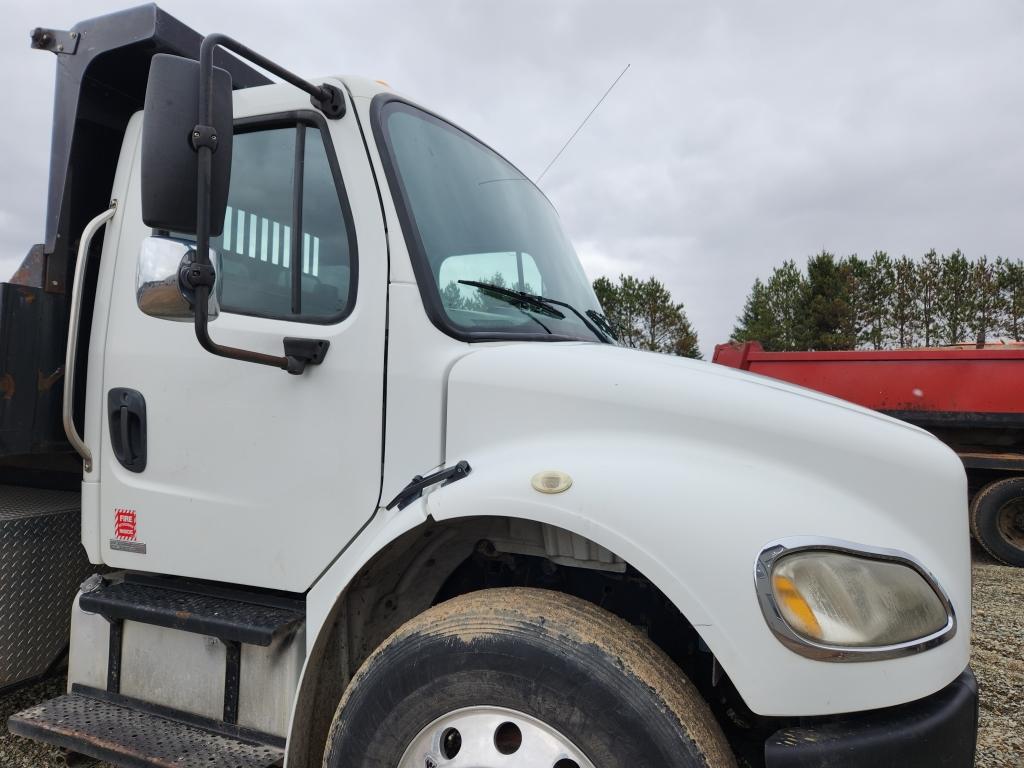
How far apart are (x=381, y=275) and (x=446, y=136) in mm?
650

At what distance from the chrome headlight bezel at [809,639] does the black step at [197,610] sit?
1.31 meters

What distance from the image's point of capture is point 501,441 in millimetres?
1816

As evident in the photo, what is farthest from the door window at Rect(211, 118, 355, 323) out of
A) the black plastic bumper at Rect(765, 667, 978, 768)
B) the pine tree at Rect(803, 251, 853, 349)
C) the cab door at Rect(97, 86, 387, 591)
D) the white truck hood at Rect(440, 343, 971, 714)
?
the pine tree at Rect(803, 251, 853, 349)

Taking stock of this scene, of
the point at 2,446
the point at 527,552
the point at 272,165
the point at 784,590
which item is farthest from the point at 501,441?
the point at 2,446

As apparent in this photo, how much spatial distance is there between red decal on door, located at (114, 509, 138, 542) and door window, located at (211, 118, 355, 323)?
2.48 ft

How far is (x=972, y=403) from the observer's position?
25.0 feet

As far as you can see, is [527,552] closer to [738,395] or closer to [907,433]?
[738,395]

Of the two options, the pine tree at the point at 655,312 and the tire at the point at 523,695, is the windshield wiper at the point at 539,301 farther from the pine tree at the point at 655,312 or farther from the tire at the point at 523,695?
the pine tree at the point at 655,312

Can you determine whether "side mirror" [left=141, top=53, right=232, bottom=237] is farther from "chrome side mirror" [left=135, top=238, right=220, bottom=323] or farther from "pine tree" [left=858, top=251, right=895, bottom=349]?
"pine tree" [left=858, top=251, right=895, bottom=349]

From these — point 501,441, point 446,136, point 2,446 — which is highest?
point 446,136

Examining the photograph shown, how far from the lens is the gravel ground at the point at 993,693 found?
2.68m

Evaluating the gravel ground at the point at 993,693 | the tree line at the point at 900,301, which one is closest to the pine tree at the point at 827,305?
the tree line at the point at 900,301

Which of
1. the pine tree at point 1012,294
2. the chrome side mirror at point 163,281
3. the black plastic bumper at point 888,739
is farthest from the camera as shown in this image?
the pine tree at point 1012,294

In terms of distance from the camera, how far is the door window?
2.07 meters
